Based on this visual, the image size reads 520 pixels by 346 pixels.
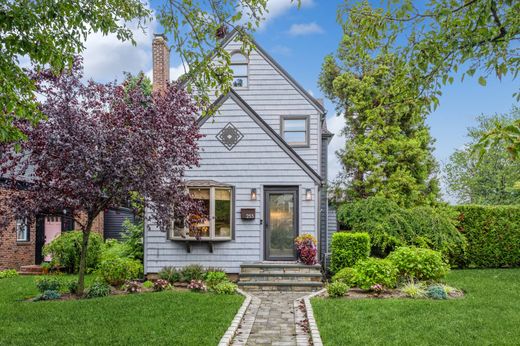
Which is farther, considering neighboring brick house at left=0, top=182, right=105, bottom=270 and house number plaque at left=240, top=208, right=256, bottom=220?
neighboring brick house at left=0, top=182, right=105, bottom=270

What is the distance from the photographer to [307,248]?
44.5 ft

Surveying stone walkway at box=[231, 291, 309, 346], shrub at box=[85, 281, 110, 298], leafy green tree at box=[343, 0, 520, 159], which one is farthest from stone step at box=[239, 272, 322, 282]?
leafy green tree at box=[343, 0, 520, 159]

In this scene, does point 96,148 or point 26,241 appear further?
point 26,241

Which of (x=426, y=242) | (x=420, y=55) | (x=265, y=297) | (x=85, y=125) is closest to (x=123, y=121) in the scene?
(x=85, y=125)

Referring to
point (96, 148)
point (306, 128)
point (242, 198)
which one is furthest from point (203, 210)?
point (306, 128)

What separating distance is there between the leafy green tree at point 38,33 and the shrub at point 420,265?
27.8 feet

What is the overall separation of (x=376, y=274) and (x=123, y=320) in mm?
6232

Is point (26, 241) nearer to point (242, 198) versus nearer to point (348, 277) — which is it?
point (242, 198)

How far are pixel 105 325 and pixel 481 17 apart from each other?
24.1 ft

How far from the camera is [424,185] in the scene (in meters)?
18.4

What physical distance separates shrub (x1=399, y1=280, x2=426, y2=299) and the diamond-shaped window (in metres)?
6.47

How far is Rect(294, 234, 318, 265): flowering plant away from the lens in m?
13.5

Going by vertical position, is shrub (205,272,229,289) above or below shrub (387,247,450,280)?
below

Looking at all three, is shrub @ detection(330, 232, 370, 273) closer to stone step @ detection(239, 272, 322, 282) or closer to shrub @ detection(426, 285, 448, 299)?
stone step @ detection(239, 272, 322, 282)
